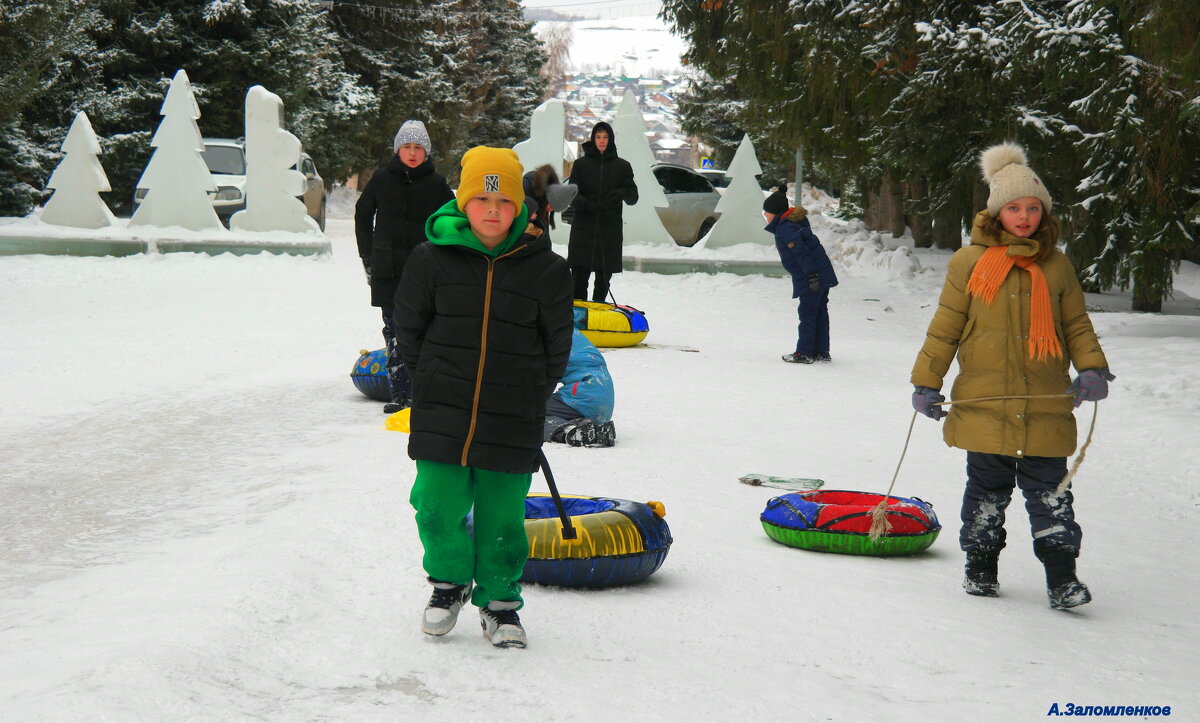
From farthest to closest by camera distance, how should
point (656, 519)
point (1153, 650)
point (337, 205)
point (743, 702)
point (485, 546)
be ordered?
point (337, 205)
point (656, 519)
point (1153, 650)
point (485, 546)
point (743, 702)

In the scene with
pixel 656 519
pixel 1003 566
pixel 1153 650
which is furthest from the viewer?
pixel 1003 566

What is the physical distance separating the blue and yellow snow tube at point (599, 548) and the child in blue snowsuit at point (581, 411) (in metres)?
2.60

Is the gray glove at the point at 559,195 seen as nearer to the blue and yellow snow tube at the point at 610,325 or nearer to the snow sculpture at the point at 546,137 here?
the blue and yellow snow tube at the point at 610,325

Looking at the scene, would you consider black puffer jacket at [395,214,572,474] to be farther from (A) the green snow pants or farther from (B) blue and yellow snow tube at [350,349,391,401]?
(B) blue and yellow snow tube at [350,349,391,401]

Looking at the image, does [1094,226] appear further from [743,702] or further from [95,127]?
[95,127]

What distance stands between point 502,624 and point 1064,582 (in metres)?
2.43

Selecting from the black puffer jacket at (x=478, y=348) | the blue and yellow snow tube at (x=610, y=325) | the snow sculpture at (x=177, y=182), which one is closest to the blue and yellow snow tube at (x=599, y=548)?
the black puffer jacket at (x=478, y=348)

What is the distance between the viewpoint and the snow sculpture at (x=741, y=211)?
805 inches

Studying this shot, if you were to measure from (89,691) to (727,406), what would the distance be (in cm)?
685

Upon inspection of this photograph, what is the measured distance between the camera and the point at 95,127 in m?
26.3

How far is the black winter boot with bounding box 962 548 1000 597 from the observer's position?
517cm

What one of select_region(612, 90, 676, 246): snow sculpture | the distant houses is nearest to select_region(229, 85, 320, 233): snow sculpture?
select_region(612, 90, 676, 246): snow sculpture

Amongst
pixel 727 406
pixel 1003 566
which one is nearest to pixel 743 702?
pixel 1003 566

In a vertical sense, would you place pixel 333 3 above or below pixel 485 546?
above
